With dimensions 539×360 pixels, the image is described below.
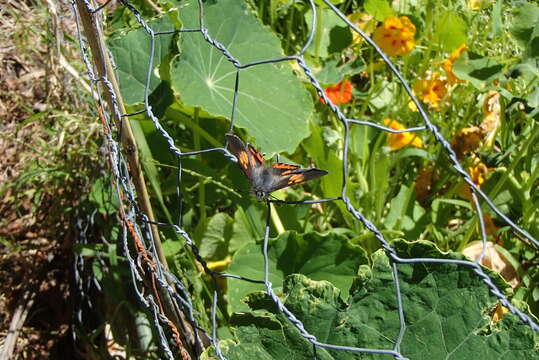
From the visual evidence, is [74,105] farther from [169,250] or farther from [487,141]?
[487,141]

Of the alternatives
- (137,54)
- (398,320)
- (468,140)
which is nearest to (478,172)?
(468,140)

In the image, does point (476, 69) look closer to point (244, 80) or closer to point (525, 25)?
point (525, 25)

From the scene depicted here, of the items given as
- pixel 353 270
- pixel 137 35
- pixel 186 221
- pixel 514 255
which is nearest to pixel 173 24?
pixel 137 35

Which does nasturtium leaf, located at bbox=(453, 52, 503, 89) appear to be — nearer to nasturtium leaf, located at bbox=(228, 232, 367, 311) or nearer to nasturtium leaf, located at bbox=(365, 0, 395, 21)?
nasturtium leaf, located at bbox=(365, 0, 395, 21)

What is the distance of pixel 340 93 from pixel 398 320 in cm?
116

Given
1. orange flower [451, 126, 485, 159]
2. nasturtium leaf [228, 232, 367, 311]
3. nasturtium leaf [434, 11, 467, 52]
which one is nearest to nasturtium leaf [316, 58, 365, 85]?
nasturtium leaf [434, 11, 467, 52]

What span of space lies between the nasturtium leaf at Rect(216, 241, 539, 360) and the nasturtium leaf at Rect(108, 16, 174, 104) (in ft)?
2.92

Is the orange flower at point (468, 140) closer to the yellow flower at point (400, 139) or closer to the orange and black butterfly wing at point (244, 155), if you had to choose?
the yellow flower at point (400, 139)

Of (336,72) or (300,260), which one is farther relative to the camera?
(336,72)

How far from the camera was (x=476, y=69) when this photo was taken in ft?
6.42

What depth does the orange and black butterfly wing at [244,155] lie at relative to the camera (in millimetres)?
1097

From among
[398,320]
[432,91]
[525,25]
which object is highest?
Answer: [525,25]

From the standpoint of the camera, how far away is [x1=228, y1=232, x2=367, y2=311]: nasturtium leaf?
1613 millimetres

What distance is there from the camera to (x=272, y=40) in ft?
6.59
